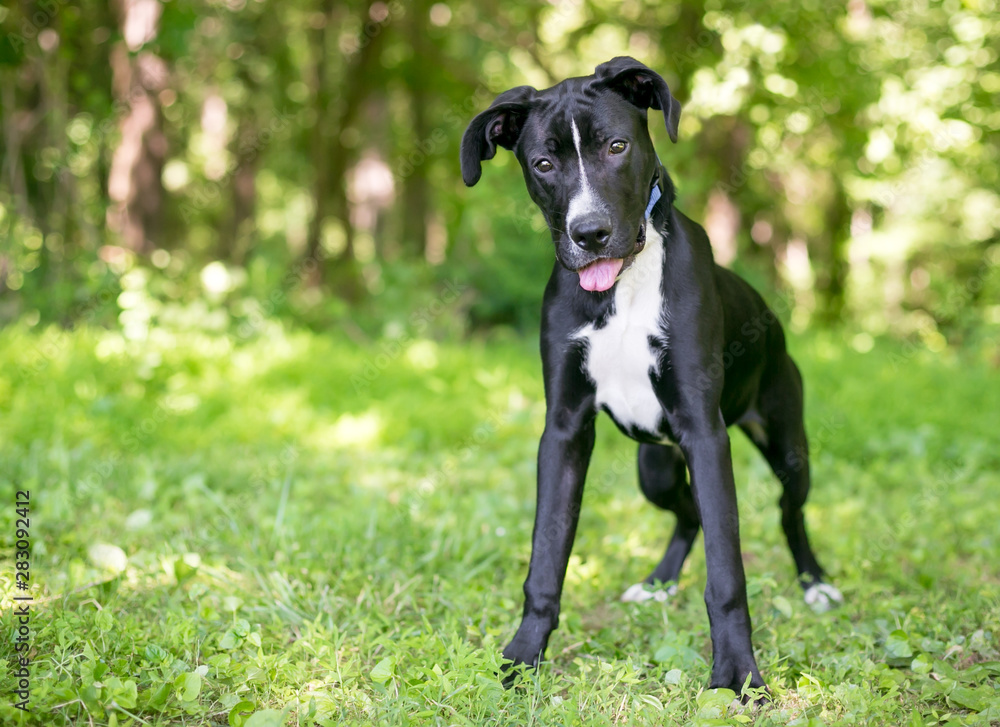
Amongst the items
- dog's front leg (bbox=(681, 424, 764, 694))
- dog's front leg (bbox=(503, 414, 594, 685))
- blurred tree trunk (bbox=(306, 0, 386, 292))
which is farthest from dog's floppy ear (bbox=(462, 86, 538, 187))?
blurred tree trunk (bbox=(306, 0, 386, 292))

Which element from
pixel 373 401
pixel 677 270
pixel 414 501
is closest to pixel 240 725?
pixel 677 270

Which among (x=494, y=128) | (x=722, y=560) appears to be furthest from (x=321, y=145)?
(x=722, y=560)

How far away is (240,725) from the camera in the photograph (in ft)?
7.38

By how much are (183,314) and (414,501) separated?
4.11m

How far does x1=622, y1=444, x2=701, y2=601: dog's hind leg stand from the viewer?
341 centimetres

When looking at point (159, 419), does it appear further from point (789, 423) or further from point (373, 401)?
point (789, 423)

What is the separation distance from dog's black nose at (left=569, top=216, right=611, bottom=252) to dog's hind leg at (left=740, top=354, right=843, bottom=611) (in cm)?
124

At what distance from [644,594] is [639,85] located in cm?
193

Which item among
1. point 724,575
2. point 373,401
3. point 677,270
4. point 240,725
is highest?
point 677,270

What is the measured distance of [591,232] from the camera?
8.04ft

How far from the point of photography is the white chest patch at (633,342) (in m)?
2.66

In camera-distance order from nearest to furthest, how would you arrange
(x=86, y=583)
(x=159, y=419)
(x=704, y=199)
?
(x=86, y=583) < (x=159, y=419) < (x=704, y=199)

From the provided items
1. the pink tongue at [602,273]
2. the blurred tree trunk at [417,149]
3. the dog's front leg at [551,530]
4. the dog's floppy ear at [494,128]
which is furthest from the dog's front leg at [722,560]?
the blurred tree trunk at [417,149]

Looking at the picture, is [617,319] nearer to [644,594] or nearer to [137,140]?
[644,594]
